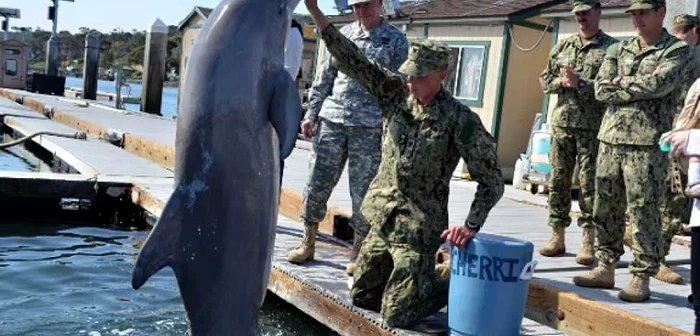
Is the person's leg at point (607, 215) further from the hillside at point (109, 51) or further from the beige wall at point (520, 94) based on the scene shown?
the hillside at point (109, 51)

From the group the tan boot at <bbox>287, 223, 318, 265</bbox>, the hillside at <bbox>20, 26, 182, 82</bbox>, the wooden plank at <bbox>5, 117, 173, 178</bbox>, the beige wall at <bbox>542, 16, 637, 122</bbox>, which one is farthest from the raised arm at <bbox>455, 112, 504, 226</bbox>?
the hillside at <bbox>20, 26, 182, 82</bbox>

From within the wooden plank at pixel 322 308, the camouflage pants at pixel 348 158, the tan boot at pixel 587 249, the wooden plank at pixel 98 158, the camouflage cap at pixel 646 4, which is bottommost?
the wooden plank at pixel 322 308

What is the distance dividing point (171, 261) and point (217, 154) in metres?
0.43

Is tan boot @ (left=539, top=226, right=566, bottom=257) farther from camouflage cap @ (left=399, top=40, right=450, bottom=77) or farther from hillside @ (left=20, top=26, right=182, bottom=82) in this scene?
hillside @ (left=20, top=26, right=182, bottom=82)

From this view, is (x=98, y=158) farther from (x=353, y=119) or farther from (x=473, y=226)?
(x=473, y=226)

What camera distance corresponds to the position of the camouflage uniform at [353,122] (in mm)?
6004

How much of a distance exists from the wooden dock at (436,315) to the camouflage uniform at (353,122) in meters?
0.67

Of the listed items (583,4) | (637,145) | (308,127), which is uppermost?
(583,4)

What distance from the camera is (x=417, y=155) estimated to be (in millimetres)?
5195

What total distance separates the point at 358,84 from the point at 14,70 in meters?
32.3

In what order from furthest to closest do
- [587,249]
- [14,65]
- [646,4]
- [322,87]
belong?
[14,65], [587,249], [322,87], [646,4]

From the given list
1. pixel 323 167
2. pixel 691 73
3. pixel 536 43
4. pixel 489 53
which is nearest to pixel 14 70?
pixel 489 53

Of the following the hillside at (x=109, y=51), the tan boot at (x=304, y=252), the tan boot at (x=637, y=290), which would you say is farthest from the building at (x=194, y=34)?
the hillside at (x=109, y=51)

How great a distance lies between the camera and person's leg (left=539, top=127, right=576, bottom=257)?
6539mm
